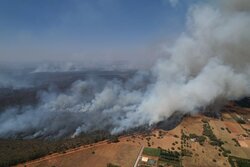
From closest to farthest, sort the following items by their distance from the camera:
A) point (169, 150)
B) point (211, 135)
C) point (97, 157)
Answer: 1. point (97, 157)
2. point (169, 150)
3. point (211, 135)

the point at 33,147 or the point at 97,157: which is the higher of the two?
the point at 33,147

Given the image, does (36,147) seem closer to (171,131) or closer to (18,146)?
(18,146)

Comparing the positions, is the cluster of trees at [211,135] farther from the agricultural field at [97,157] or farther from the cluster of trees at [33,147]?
the cluster of trees at [33,147]

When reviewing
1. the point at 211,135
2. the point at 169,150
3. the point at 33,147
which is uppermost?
the point at 33,147

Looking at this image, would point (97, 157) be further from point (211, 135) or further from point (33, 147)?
point (211, 135)

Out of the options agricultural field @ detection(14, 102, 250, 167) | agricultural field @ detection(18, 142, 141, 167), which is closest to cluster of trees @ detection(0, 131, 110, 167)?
agricultural field @ detection(14, 102, 250, 167)

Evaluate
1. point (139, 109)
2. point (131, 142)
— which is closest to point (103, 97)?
point (139, 109)

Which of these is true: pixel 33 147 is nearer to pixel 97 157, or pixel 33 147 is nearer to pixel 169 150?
pixel 97 157

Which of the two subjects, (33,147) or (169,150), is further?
(33,147)

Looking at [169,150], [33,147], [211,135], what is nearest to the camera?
[169,150]

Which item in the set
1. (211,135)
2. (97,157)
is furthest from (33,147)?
(211,135)
